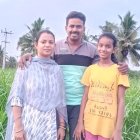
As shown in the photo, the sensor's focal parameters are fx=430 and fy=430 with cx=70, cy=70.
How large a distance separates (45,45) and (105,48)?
452 mm

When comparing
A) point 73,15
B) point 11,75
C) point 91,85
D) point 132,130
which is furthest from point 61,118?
point 11,75

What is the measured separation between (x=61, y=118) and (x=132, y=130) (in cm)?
148

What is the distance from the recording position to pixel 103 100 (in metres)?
3.17

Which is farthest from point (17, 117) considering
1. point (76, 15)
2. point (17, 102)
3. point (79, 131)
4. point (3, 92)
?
point (3, 92)

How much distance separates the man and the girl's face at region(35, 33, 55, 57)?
0.24 meters

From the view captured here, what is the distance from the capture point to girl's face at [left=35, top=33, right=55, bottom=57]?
10.2ft

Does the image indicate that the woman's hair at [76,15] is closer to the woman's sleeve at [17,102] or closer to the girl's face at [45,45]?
the girl's face at [45,45]

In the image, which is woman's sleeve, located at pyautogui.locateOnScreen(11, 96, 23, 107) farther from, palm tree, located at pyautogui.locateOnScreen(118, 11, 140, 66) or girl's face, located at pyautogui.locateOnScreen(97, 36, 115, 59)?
palm tree, located at pyautogui.locateOnScreen(118, 11, 140, 66)

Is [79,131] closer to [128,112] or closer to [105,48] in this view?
[105,48]

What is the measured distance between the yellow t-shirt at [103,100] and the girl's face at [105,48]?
3.6 inches

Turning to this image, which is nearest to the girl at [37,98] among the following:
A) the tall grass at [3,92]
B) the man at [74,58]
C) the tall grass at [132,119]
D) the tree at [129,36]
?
the man at [74,58]

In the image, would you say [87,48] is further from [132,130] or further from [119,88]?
[132,130]

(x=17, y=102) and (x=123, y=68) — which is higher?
(x=123, y=68)

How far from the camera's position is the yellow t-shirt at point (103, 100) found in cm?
315
